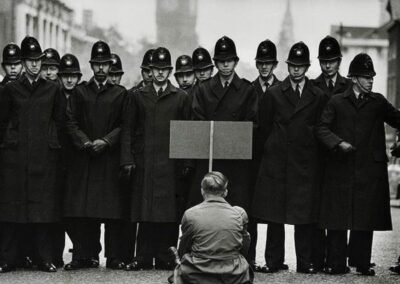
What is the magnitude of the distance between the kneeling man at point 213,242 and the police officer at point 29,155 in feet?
9.57

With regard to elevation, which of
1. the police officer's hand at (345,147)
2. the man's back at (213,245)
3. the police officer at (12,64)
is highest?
the police officer at (12,64)

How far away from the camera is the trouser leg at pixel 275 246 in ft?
33.6

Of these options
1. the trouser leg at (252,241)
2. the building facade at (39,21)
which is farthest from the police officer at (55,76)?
the building facade at (39,21)

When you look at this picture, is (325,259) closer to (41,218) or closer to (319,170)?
(319,170)

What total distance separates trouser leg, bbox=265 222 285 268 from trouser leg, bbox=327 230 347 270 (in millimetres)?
523

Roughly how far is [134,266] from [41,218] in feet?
3.75

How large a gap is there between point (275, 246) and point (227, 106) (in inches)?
64.1

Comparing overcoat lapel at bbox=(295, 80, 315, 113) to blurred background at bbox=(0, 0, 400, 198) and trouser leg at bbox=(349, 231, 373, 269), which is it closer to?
trouser leg at bbox=(349, 231, 373, 269)

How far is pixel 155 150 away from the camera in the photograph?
10375 millimetres

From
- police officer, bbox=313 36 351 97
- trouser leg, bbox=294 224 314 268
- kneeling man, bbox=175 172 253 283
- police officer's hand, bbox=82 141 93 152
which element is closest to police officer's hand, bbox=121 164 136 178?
police officer's hand, bbox=82 141 93 152

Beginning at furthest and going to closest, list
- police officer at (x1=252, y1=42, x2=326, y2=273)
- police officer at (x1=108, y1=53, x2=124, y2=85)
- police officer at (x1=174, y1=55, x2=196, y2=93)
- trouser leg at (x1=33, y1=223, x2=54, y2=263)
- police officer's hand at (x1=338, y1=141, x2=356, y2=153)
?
police officer at (x1=108, y1=53, x2=124, y2=85) → police officer at (x1=174, y1=55, x2=196, y2=93) → police officer at (x1=252, y1=42, x2=326, y2=273) → trouser leg at (x1=33, y1=223, x2=54, y2=263) → police officer's hand at (x1=338, y1=141, x2=356, y2=153)

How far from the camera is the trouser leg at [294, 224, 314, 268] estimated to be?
10.1m

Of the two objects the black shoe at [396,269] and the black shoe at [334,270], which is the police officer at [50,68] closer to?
the black shoe at [334,270]

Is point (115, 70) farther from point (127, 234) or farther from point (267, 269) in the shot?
point (267, 269)
